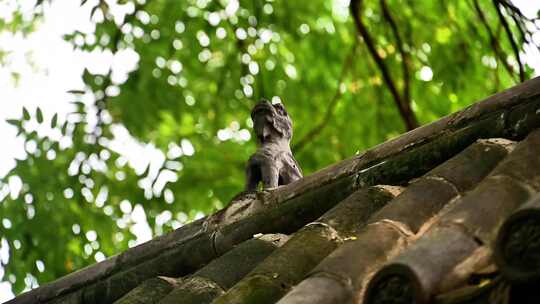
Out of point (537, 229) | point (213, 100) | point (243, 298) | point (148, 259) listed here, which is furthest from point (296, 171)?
point (213, 100)

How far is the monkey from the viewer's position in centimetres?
543

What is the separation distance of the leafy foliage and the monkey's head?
4.89 metres

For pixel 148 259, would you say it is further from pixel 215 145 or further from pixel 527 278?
pixel 215 145

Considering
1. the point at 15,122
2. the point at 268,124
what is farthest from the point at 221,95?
the point at 268,124

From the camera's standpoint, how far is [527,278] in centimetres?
272

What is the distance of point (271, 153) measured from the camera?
5.52 metres

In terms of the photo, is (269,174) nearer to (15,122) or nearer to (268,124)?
(268,124)

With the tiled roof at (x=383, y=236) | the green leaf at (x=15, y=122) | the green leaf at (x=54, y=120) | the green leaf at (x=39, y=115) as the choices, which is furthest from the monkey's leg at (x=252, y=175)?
the green leaf at (x=15, y=122)

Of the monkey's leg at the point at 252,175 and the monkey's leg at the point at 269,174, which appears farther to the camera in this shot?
the monkey's leg at the point at 252,175

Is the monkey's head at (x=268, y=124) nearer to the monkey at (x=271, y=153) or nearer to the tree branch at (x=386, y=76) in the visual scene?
the monkey at (x=271, y=153)

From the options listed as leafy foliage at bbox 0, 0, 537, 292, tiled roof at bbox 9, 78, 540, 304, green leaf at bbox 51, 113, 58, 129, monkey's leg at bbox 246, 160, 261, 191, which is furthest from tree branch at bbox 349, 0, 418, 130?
tiled roof at bbox 9, 78, 540, 304

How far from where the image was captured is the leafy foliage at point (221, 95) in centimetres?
1114

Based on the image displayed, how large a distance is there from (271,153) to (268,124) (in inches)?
8.7

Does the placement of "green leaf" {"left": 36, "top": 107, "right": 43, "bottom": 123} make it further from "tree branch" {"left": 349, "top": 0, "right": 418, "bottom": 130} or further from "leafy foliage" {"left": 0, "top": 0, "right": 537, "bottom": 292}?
"tree branch" {"left": 349, "top": 0, "right": 418, "bottom": 130}
